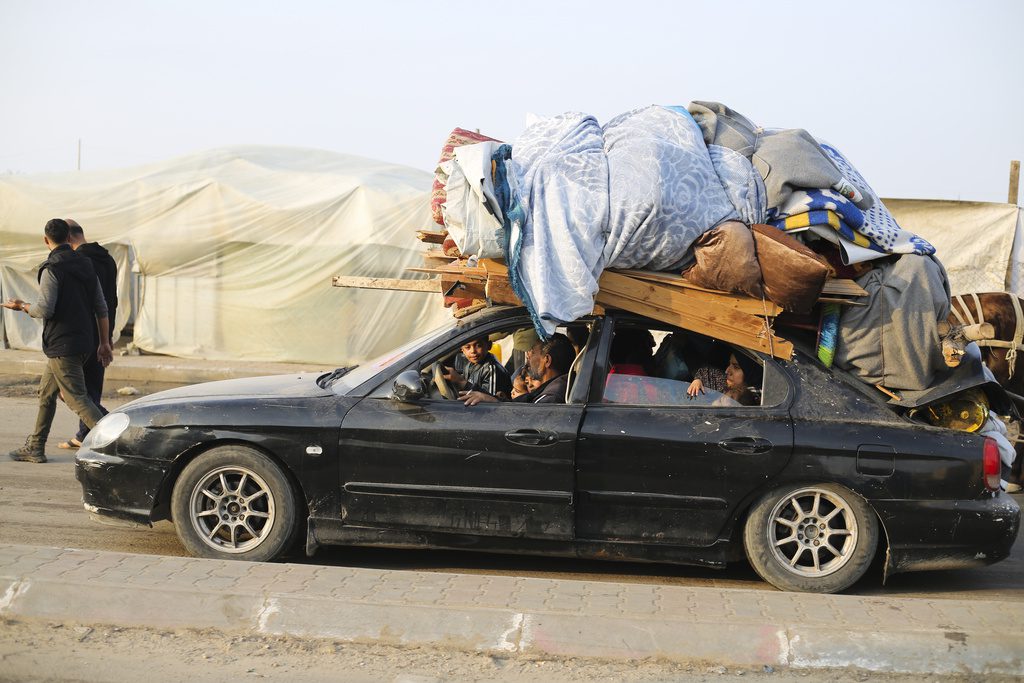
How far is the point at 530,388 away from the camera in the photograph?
552 cm

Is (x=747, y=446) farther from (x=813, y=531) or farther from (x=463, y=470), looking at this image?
(x=463, y=470)

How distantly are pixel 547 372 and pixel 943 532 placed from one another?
7.13 ft

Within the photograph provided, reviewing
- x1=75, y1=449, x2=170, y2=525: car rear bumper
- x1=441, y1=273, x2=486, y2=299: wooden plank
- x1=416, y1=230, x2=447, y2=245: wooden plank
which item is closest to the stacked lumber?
x1=441, y1=273, x2=486, y2=299: wooden plank

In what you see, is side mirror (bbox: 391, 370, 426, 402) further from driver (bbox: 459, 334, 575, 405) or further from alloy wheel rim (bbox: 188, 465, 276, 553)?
alloy wheel rim (bbox: 188, 465, 276, 553)

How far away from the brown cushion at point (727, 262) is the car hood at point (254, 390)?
6.76 feet

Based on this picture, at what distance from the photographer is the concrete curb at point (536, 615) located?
4.12 metres

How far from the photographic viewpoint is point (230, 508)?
5.10 meters

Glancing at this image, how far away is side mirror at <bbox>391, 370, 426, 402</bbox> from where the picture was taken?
16.4 feet

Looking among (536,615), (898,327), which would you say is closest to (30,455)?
(536,615)

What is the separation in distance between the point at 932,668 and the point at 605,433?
5.82 ft

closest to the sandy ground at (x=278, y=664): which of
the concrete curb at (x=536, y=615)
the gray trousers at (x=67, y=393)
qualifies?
the concrete curb at (x=536, y=615)

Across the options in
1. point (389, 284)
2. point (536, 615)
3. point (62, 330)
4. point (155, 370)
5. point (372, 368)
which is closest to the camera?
point (536, 615)

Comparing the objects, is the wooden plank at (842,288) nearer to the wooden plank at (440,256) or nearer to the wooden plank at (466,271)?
the wooden plank at (466,271)

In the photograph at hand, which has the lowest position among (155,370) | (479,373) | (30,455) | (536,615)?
(155,370)
